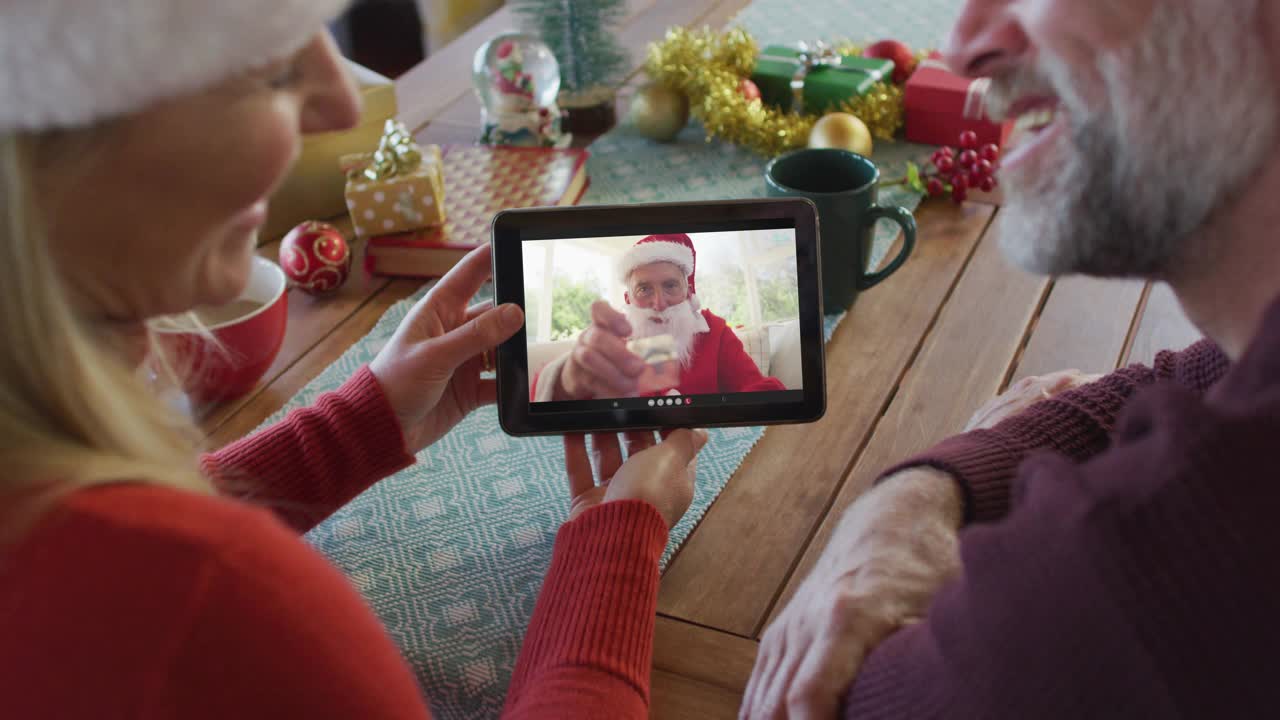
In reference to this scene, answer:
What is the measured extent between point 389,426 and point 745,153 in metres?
0.75

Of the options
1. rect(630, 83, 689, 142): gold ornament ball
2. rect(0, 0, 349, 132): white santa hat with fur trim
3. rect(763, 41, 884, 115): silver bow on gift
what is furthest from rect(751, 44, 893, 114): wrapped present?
rect(0, 0, 349, 132): white santa hat with fur trim

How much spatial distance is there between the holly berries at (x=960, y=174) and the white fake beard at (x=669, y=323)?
59 cm

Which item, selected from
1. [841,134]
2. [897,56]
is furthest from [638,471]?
[897,56]

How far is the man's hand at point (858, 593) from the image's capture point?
66 centimetres

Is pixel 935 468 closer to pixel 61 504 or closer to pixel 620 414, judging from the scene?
pixel 620 414

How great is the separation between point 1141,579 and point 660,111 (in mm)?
1110

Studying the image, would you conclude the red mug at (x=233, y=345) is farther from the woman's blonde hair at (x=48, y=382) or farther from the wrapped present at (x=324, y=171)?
the woman's blonde hair at (x=48, y=382)

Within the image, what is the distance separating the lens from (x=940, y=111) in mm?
1435

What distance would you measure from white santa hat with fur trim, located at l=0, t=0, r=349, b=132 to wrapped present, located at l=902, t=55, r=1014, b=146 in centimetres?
112

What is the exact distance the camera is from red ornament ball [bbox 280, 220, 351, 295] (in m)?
1.19

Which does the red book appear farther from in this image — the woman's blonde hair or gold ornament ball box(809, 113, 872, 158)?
the woman's blonde hair

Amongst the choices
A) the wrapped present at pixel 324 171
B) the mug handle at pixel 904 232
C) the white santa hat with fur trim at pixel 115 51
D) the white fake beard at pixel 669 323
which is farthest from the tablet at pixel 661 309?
the wrapped present at pixel 324 171

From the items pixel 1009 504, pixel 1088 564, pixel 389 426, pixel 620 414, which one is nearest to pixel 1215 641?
pixel 1088 564

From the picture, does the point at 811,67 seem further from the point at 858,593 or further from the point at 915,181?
the point at 858,593
